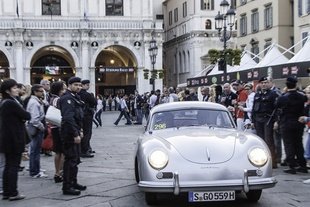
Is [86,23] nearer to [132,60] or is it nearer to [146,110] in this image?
[132,60]

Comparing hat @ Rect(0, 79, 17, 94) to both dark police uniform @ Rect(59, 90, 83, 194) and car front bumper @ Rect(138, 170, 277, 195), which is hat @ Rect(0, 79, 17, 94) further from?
car front bumper @ Rect(138, 170, 277, 195)

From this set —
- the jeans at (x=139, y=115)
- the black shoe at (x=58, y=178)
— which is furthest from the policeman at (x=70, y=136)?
the jeans at (x=139, y=115)

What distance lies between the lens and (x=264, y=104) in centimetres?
1079

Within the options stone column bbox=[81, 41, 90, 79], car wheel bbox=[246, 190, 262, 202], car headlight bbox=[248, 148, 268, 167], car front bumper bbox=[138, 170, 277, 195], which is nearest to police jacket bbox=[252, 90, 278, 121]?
car wheel bbox=[246, 190, 262, 202]

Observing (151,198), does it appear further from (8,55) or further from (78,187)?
(8,55)

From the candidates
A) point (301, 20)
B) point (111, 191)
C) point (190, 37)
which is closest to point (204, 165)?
point (111, 191)

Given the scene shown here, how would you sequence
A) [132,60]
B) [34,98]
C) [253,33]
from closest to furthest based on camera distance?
[34,98] < [253,33] < [132,60]

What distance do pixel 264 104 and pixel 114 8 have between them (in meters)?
41.0


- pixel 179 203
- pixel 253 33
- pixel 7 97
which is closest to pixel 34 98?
pixel 7 97

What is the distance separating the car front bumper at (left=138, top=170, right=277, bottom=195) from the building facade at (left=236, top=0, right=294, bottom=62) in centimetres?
2997

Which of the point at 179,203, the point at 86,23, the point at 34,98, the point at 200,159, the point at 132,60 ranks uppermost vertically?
the point at 86,23

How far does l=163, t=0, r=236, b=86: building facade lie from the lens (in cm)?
5606

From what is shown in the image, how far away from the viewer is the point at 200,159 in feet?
22.8

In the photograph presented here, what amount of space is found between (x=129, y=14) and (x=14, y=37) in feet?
36.0
